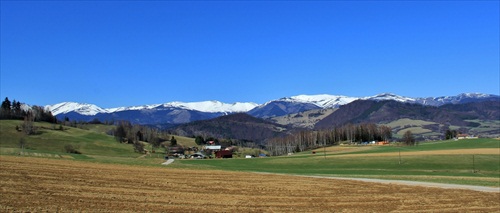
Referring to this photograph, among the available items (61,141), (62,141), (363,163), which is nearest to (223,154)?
(62,141)

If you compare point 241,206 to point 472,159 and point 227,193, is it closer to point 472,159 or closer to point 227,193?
point 227,193

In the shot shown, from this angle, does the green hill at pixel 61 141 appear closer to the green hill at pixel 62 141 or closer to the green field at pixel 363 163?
the green hill at pixel 62 141

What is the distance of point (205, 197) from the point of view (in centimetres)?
3206

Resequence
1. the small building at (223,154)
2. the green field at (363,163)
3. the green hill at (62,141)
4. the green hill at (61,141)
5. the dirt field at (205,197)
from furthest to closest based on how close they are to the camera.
A: 1. the small building at (223,154)
2. the green hill at (61,141)
3. the green hill at (62,141)
4. the green field at (363,163)
5. the dirt field at (205,197)

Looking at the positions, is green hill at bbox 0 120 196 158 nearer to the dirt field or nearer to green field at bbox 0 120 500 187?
green field at bbox 0 120 500 187

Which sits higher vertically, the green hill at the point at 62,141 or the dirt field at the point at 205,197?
the green hill at the point at 62,141

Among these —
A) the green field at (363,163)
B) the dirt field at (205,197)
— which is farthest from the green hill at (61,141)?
the dirt field at (205,197)

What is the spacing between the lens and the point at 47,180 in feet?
111

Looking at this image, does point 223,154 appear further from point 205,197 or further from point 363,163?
point 205,197

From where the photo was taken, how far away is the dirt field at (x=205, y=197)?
25203 mm

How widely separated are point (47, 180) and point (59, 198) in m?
8.92

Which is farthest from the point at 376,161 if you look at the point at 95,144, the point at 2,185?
the point at 95,144

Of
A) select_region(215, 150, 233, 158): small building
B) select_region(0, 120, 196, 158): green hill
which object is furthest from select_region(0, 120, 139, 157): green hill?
select_region(215, 150, 233, 158): small building

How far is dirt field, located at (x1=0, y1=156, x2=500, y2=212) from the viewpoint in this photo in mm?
25203
